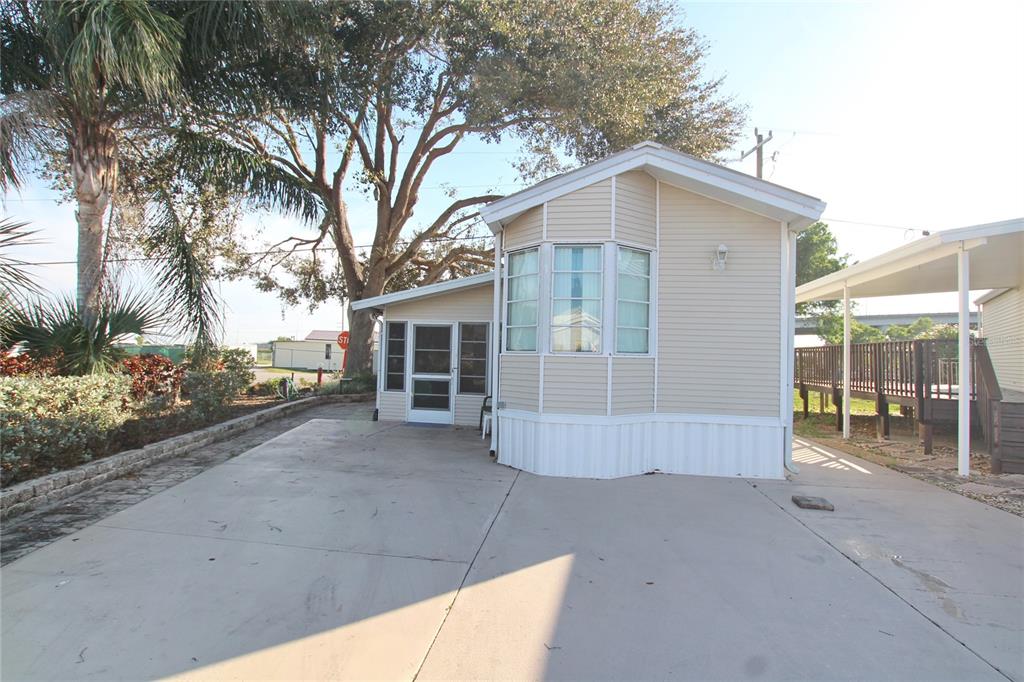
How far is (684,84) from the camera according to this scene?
13672 mm

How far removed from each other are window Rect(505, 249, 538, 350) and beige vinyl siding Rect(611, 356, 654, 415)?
3.54 feet

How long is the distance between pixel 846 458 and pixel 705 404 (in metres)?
3.07

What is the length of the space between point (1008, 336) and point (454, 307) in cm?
1103

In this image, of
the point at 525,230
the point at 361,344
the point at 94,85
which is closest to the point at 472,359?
the point at 525,230

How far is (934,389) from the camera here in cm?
867

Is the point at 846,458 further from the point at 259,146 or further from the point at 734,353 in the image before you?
the point at 259,146

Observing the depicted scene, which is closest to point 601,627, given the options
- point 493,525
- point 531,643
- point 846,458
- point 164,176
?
point 531,643

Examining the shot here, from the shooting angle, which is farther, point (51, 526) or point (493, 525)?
point (493, 525)

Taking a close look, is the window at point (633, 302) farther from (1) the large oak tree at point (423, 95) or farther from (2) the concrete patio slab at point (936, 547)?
(1) the large oak tree at point (423, 95)

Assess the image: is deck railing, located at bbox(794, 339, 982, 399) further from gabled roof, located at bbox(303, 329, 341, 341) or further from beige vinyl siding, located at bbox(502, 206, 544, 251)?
gabled roof, located at bbox(303, 329, 341, 341)

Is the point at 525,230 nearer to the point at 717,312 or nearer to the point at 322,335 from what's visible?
the point at 717,312

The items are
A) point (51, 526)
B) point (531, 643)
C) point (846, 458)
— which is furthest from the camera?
point (846, 458)

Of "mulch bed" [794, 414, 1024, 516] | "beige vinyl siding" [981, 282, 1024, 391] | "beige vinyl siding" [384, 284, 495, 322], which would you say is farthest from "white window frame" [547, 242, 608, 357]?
"beige vinyl siding" [981, 282, 1024, 391]

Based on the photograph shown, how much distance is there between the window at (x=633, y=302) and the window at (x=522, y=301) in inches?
41.2
